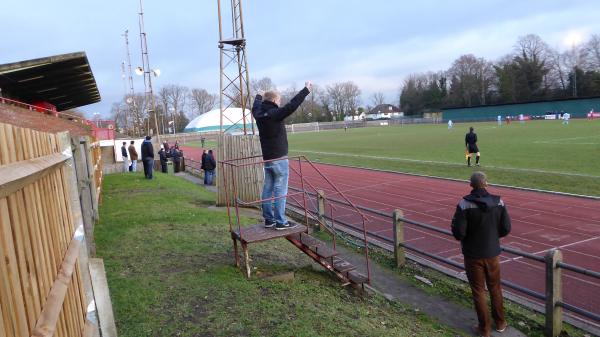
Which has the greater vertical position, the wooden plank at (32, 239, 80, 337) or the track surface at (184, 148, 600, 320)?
the wooden plank at (32, 239, 80, 337)

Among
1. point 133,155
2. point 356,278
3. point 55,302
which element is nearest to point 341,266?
point 356,278

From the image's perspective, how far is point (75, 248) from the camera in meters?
3.45

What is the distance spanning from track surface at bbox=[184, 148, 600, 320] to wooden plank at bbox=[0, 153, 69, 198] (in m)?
5.53

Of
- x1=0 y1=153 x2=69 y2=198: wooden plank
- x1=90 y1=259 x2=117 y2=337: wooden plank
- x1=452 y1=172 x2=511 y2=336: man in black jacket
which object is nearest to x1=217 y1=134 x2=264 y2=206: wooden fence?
x1=452 y1=172 x2=511 y2=336: man in black jacket

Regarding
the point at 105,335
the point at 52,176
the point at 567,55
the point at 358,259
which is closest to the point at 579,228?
the point at 358,259

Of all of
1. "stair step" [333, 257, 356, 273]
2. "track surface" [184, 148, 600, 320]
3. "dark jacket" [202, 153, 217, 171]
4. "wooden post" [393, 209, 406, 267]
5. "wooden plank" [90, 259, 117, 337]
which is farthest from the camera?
"dark jacket" [202, 153, 217, 171]

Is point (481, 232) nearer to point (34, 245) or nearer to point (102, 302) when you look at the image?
point (102, 302)

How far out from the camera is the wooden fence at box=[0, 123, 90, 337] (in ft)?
5.94

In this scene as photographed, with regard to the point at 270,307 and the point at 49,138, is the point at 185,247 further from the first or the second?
the point at 49,138

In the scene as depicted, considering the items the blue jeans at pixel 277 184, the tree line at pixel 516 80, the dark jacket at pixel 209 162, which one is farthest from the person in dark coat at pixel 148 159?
the tree line at pixel 516 80

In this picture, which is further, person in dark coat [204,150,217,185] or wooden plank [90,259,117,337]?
person in dark coat [204,150,217,185]

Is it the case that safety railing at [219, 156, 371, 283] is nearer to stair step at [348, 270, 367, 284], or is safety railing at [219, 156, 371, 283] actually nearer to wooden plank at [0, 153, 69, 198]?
stair step at [348, 270, 367, 284]

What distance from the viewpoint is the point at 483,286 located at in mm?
5961

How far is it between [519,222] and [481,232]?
634 centimetres
